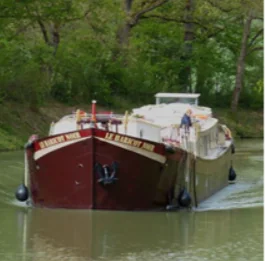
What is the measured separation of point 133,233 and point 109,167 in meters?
2.54

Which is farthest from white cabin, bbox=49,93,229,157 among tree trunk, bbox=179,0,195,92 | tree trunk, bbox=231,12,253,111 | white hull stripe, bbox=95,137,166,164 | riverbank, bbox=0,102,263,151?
tree trunk, bbox=231,12,253,111

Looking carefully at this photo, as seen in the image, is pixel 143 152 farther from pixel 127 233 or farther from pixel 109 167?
pixel 127 233

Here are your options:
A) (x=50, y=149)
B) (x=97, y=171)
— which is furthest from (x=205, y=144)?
(x=50, y=149)

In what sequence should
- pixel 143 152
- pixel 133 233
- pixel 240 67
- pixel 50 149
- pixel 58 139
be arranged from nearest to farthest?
pixel 133 233
pixel 143 152
pixel 58 139
pixel 50 149
pixel 240 67

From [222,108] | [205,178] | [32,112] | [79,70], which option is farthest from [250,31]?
[205,178]

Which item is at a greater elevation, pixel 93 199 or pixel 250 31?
pixel 250 31

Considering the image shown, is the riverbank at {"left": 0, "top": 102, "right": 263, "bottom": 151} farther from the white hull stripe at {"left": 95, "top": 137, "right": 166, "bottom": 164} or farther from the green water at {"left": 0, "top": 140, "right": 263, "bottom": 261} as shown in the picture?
the white hull stripe at {"left": 95, "top": 137, "right": 166, "bottom": 164}

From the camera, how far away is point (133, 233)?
69.3 feet

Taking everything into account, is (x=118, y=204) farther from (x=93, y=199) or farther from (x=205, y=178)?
(x=205, y=178)

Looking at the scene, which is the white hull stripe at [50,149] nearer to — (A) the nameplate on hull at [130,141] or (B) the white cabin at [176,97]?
(A) the nameplate on hull at [130,141]

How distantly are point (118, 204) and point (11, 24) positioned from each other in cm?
2419

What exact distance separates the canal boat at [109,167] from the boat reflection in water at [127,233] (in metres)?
0.35

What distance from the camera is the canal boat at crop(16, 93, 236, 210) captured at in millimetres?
23109

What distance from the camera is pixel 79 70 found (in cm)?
5225
